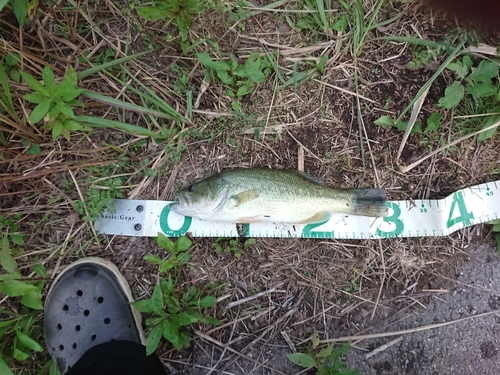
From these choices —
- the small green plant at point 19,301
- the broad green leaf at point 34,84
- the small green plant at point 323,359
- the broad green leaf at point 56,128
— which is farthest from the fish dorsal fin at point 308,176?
the small green plant at point 19,301

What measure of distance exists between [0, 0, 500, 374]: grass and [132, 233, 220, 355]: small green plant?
42 millimetres

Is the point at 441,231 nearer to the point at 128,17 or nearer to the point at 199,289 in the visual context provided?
the point at 199,289

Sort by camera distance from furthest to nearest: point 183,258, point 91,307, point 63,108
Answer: point 91,307
point 183,258
point 63,108

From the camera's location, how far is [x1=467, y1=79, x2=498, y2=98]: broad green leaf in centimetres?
310

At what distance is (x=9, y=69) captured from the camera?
2947mm

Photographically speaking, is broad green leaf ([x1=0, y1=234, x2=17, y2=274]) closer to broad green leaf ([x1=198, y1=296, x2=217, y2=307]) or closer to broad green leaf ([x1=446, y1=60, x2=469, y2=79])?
broad green leaf ([x1=198, y1=296, x2=217, y2=307])

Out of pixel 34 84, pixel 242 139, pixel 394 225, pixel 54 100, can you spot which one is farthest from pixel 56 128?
pixel 394 225

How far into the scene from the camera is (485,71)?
313cm

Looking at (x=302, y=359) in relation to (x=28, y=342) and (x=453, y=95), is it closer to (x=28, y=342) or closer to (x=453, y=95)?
(x=28, y=342)

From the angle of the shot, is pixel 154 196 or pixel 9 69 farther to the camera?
pixel 154 196

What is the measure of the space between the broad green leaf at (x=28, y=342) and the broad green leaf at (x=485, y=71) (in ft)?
13.5

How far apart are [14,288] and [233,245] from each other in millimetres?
1651

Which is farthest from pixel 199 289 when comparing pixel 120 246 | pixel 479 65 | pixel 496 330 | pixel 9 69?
pixel 479 65

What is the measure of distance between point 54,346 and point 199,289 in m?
1.25
